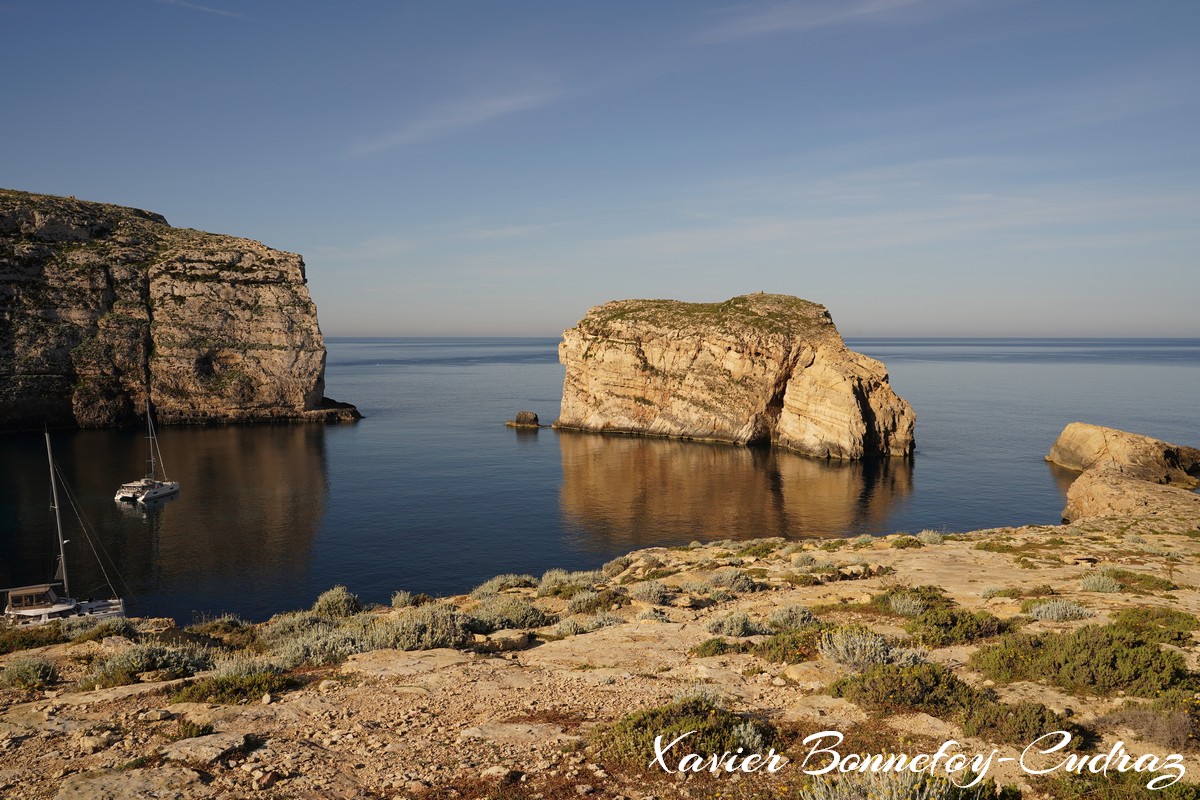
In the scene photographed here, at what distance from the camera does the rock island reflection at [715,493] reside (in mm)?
52188

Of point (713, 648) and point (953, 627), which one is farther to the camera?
point (953, 627)

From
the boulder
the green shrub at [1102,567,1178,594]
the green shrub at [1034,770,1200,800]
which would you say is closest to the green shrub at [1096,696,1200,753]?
the green shrub at [1034,770,1200,800]

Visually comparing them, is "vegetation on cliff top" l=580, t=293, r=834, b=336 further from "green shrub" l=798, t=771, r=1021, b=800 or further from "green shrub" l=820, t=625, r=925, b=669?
"green shrub" l=798, t=771, r=1021, b=800

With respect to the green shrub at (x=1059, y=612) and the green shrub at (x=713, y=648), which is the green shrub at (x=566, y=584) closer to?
the green shrub at (x=713, y=648)

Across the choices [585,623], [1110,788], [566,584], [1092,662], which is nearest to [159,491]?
[566,584]

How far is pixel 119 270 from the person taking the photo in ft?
354

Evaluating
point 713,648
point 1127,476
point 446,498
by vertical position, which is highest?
point 713,648

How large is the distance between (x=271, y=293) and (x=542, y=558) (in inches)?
3711

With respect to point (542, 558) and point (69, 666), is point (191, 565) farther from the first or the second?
point (69, 666)

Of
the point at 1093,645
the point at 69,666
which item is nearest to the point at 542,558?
the point at 69,666

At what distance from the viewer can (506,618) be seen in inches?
728

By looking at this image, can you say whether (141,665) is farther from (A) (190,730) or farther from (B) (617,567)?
(B) (617,567)

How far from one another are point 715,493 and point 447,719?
55612 millimetres

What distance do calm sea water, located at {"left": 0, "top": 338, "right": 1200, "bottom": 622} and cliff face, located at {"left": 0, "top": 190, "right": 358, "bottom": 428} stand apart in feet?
22.2
